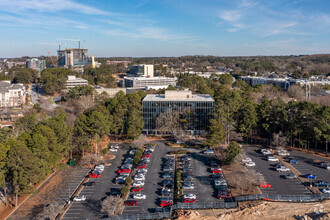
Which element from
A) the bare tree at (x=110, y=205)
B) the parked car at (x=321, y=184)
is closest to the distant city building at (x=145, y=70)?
the parked car at (x=321, y=184)

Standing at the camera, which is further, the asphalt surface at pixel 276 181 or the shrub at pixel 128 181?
the shrub at pixel 128 181

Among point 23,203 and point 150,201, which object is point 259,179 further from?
point 23,203

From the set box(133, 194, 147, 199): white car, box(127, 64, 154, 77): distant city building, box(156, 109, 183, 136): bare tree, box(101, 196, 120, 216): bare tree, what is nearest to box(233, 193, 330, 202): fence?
box(133, 194, 147, 199): white car

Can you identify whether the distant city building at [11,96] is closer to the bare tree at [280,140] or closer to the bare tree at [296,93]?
the bare tree at [280,140]

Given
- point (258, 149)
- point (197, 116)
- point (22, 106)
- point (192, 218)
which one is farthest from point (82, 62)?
point (192, 218)

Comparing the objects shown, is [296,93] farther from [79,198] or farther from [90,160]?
[79,198]

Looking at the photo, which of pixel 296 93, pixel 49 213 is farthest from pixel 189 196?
pixel 296 93
